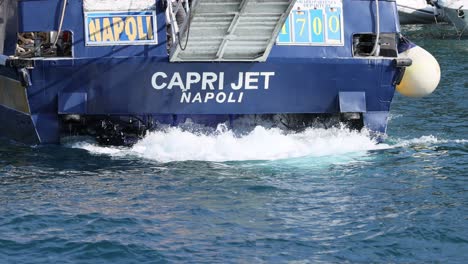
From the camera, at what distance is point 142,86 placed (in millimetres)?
11773

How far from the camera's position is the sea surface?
335 inches

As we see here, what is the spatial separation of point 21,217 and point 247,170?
2.79m

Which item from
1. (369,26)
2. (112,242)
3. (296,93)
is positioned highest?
(369,26)

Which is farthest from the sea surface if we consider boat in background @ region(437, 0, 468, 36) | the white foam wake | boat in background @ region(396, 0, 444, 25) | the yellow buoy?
boat in background @ region(396, 0, 444, 25)

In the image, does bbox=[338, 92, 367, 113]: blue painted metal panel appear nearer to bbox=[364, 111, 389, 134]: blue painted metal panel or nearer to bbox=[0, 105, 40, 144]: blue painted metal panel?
bbox=[364, 111, 389, 134]: blue painted metal panel

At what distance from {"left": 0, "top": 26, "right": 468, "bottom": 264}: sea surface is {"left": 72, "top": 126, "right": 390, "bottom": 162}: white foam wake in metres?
0.02

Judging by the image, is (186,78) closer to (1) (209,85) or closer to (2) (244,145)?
(1) (209,85)

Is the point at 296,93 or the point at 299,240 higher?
the point at 296,93

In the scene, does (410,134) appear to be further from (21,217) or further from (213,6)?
(21,217)

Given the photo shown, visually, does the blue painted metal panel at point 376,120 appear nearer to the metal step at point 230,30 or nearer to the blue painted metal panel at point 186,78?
the blue painted metal panel at point 186,78

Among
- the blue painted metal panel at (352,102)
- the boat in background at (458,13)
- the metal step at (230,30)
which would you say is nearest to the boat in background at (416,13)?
the boat in background at (458,13)

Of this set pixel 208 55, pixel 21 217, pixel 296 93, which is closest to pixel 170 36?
pixel 208 55

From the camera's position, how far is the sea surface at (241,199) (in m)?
8.50

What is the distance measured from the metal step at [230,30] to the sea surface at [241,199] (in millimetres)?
1108
